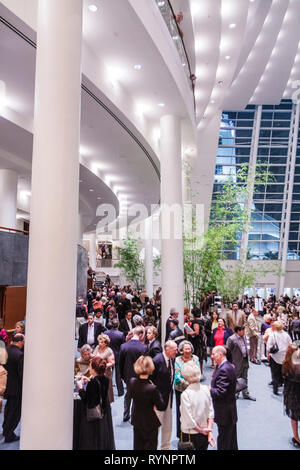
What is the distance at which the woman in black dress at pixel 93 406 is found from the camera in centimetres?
363

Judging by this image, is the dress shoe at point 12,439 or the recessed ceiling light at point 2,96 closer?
the dress shoe at point 12,439

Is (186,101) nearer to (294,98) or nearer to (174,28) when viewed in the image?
(174,28)

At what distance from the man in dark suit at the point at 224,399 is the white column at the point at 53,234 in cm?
154

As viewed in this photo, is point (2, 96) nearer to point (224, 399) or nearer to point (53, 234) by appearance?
point (53, 234)

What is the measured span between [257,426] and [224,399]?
1.95m

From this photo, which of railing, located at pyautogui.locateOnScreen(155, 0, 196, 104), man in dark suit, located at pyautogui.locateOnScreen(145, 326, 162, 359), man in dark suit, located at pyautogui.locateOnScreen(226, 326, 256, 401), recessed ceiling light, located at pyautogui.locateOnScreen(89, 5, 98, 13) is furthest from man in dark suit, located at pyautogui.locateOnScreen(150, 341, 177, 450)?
railing, located at pyautogui.locateOnScreen(155, 0, 196, 104)

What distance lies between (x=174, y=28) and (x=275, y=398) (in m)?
7.82

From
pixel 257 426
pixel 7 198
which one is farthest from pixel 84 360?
pixel 7 198

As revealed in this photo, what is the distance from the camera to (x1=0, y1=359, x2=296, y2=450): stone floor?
4.78 metres

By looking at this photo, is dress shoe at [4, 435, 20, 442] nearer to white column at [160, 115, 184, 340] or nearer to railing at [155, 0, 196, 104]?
white column at [160, 115, 184, 340]

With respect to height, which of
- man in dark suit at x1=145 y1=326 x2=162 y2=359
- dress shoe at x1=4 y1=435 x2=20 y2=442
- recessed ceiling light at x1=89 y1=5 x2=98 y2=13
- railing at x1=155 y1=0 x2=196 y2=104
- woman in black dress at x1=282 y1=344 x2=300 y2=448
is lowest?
dress shoe at x1=4 y1=435 x2=20 y2=442

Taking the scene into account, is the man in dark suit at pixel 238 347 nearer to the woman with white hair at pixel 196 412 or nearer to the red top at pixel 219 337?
the red top at pixel 219 337

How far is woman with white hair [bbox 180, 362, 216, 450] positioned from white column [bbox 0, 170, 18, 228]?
10.9m

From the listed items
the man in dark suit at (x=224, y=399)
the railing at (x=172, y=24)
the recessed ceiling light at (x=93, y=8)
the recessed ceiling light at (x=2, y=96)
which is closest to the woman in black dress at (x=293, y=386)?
the man in dark suit at (x=224, y=399)
